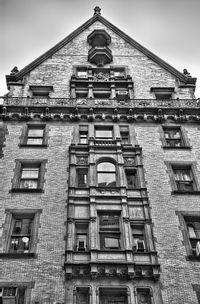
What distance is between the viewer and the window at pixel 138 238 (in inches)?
825

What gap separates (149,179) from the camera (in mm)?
24719

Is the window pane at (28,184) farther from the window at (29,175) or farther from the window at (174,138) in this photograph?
the window at (174,138)

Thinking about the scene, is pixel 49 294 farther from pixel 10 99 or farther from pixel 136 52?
pixel 136 52

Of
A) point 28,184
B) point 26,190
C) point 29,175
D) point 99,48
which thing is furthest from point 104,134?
point 99,48

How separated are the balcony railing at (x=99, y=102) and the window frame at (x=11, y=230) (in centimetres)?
1090

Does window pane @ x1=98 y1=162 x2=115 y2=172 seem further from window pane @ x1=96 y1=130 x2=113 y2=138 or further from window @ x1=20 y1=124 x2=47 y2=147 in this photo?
window @ x1=20 y1=124 x2=47 y2=147

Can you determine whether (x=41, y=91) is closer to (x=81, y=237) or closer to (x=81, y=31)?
(x=81, y=31)

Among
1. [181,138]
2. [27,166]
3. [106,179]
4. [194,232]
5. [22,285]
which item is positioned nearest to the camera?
[22,285]

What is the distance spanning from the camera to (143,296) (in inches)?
741

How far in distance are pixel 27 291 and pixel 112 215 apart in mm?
6509

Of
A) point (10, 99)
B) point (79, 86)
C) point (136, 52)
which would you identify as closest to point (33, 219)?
point (10, 99)

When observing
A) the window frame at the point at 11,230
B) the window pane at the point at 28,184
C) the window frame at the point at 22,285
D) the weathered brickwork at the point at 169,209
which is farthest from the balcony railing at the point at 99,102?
the window frame at the point at 22,285

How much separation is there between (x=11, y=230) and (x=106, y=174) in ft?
23.2

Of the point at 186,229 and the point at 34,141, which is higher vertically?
the point at 34,141
